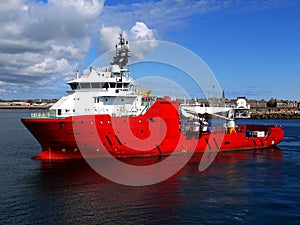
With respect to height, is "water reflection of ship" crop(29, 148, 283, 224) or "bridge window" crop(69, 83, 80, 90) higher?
"bridge window" crop(69, 83, 80, 90)

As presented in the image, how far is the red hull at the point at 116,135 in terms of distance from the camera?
23.2 metres

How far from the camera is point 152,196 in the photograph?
16438 mm

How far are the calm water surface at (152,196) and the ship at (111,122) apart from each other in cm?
198

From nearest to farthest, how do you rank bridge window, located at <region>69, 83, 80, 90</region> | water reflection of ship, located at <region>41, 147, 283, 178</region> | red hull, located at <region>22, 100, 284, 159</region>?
water reflection of ship, located at <region>41, 147, 283, 178</region> → red hull, located at <region>22, 100, 284, 159</region> → bridge window, located at <region>69, 83, 80, 90</region>

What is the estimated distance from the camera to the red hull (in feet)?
76.0

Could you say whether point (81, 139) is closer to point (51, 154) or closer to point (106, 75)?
point (51, 154)

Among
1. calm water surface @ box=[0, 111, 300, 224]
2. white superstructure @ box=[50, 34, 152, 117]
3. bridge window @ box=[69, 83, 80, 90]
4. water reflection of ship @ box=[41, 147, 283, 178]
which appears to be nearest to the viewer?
calm water surface @ box=[0, 111, 300, 224]

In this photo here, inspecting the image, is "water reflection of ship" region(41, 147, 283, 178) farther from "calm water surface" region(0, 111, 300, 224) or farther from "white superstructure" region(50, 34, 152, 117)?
"white superstructure" region(50, 34, 152, 117)

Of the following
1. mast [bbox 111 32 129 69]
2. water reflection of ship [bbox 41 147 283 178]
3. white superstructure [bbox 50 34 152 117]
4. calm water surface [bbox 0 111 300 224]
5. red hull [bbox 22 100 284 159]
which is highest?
mast [bbox 111 32 129 69]

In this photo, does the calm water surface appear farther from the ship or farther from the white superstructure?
the white superstructure

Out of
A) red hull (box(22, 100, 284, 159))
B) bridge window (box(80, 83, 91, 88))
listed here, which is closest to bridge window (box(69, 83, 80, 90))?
bridge window (box(80, 83, 91, 88))

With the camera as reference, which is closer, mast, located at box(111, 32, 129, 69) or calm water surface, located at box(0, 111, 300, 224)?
calm water surface, located at box(0, 111, 300, 224)

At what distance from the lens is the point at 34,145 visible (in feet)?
113

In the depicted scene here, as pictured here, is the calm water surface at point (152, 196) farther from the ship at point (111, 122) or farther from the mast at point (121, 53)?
the mast at point (121, 53)
